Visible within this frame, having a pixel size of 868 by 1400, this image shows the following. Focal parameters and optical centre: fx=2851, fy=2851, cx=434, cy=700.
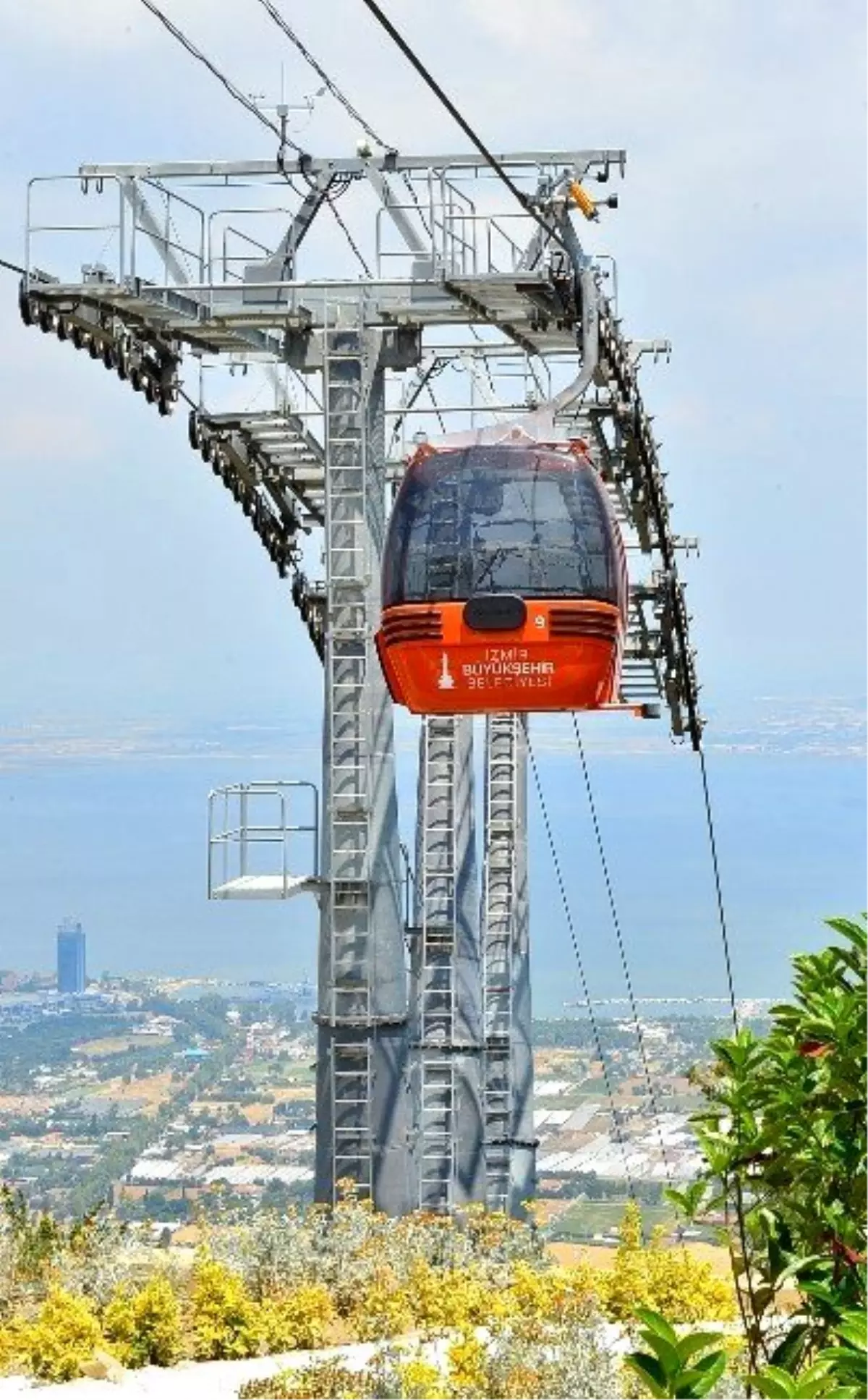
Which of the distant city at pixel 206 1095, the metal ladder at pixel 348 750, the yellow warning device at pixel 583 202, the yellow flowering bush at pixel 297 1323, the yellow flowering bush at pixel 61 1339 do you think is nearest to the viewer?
the yellow flowering bush at pixel 61 1339

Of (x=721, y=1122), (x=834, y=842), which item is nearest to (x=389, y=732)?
(x=721, y=1122)

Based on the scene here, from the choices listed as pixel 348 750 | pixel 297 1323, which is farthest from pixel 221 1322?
pixel 348 750

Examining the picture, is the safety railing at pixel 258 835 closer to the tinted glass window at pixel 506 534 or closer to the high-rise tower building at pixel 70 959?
the tinted glass window at pixel 506 534

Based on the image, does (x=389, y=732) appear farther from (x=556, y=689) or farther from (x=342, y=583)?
(x=556, y=689)

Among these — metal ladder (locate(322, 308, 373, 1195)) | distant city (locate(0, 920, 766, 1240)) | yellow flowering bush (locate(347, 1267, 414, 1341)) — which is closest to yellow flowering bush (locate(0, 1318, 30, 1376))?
yellow flowering bush (locate(347, 1267, 414, 1341))

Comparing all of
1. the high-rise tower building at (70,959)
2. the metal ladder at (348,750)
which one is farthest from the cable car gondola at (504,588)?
the high-rise tower building at (70,959)

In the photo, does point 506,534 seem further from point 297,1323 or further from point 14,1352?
point 14,1352
